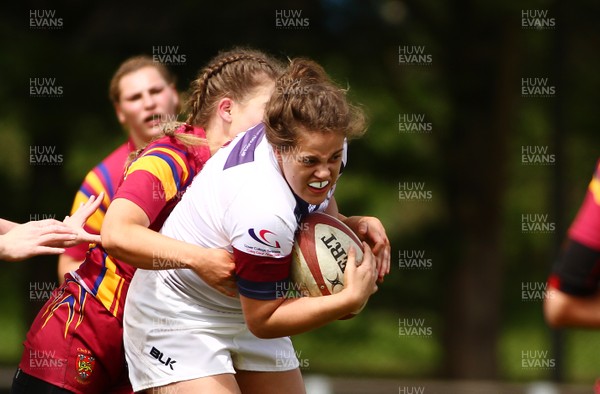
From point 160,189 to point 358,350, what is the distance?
35.9 ft

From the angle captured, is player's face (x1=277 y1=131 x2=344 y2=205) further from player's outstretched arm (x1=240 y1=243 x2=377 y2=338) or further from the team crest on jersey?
the team crest on jersey

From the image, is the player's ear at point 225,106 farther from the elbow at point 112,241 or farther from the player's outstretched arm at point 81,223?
the elbow at point 112,241

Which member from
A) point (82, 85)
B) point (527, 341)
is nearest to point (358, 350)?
point (527, 341)

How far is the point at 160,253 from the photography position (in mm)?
3414

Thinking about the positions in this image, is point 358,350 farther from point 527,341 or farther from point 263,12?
point 263,12

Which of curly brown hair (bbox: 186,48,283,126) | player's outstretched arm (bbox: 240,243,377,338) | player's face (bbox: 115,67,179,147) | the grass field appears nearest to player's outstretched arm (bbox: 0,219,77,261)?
curly brown hair (bbox: 186,48,283,126)

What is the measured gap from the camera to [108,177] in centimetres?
484

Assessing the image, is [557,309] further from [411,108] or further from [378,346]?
[378,346]

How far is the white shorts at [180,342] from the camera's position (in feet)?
11.7

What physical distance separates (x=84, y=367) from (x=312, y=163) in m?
1.27

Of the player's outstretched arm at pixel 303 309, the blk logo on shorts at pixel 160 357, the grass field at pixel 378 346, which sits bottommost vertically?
the grass field at pixel 378 346

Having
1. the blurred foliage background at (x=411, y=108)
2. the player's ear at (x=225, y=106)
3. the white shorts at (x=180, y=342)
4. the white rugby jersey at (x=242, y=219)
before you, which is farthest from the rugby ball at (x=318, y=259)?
the blurred foliage background at (x=411, y=108)

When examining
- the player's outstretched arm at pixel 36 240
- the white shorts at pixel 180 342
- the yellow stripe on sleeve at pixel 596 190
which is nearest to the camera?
the yellow stripe on sleeve at pixel 596 190

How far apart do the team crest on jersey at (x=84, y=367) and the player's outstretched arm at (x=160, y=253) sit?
2.00 feet
